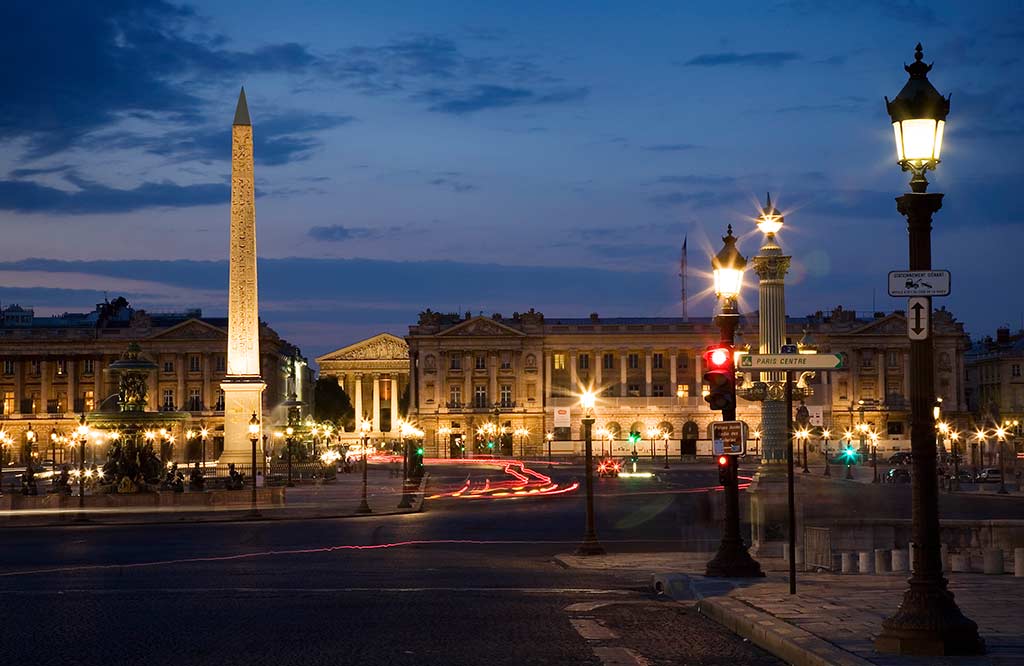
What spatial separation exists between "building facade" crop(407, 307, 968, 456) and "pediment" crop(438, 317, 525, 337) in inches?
4.1

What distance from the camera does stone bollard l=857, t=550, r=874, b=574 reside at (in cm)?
2319

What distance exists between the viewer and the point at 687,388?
494 feet

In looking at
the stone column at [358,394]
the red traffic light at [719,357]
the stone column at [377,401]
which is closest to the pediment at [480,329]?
the stone column at [358,394]

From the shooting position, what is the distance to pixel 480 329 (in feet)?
500

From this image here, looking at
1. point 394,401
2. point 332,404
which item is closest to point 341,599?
point 332,404

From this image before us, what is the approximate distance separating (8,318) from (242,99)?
4331 inches

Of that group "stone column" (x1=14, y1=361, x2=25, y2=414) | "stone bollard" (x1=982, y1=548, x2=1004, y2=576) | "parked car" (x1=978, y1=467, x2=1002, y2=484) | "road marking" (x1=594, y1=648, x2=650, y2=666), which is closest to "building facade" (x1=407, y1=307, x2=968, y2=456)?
"stone column" (x1=14, y1=361, x2=25, y2=414)

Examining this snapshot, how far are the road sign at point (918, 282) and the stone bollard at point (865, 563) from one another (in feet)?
37.5

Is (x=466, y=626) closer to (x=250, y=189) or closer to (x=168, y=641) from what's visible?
(x=168, y=641)

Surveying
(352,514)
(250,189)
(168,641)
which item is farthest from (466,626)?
(250,189)

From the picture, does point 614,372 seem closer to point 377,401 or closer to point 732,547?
point 377,401

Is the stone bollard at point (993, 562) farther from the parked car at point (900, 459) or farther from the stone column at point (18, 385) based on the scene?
the stone column at point (18, 385)

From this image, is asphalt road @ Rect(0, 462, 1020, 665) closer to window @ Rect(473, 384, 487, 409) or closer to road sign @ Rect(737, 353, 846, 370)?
road sign @ Rect(737, 353, 846, 370)

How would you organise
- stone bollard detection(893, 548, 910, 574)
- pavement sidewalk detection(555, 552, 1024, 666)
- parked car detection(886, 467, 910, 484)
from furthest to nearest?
parked car detection(886, 467, 910, 484), stone bollard detection(893, 548, 910, 574), pavement sidewalk detection(555, 552, 1024, 666)
